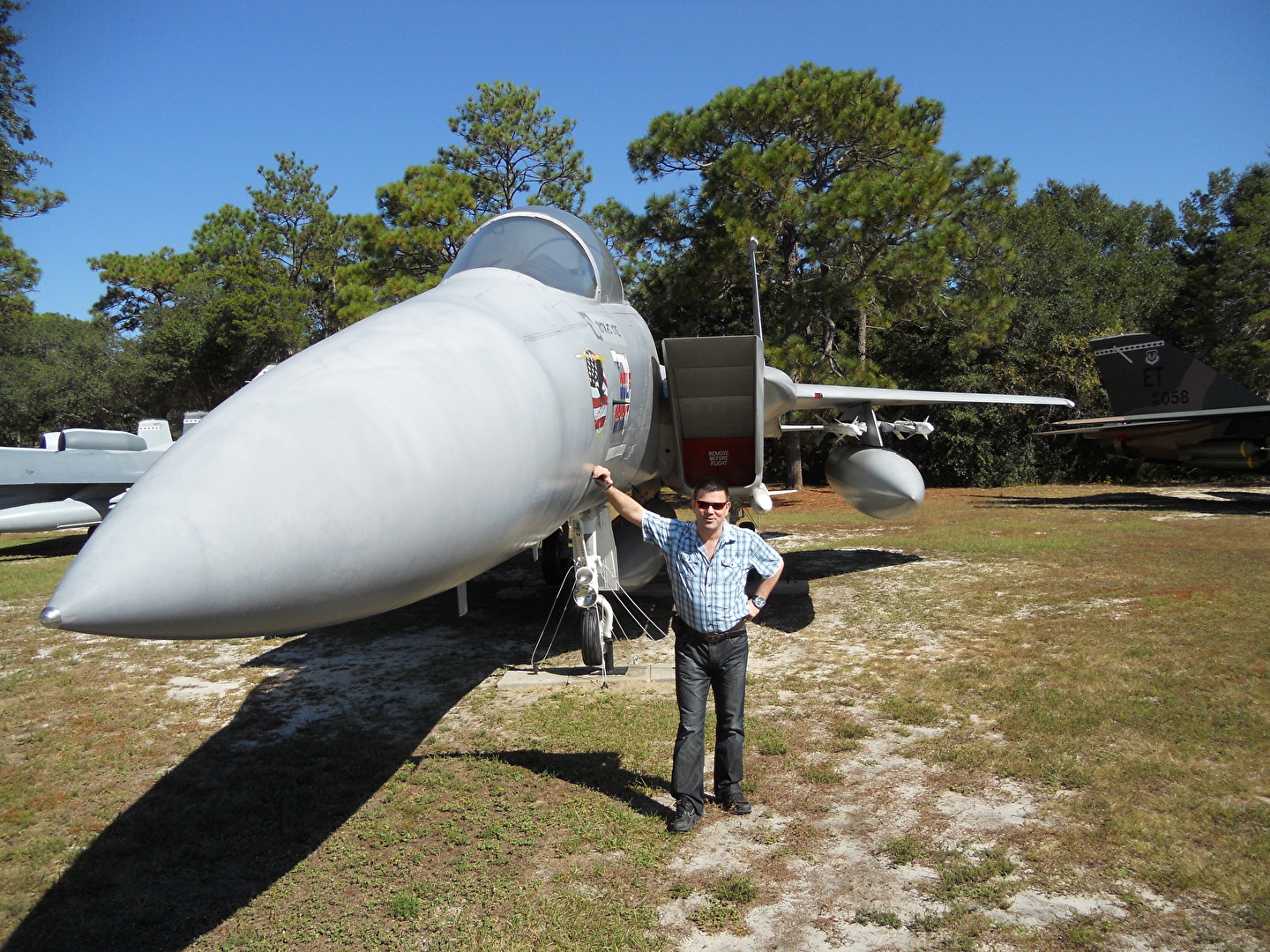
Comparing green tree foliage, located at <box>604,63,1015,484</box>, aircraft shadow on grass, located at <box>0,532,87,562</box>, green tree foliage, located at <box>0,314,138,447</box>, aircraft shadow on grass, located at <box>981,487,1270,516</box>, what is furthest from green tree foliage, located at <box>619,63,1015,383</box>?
green tree foliage, located at <box>0,314,138,447</box>

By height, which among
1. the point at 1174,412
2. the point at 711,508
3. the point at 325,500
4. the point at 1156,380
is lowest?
the point at 711,508

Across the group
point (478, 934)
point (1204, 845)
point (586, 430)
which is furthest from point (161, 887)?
point (1204, 845)

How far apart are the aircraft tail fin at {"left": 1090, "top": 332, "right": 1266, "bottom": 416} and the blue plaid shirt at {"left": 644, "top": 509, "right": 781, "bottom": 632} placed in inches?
627

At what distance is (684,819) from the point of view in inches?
139

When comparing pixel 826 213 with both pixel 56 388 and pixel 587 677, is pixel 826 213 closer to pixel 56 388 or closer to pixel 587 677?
pixel 587 677

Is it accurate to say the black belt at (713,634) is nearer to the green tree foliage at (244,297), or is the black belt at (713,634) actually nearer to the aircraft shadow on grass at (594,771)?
the aircraft shadow on grass at (594,771)

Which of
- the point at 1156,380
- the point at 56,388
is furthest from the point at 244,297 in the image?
the point at 1156,380

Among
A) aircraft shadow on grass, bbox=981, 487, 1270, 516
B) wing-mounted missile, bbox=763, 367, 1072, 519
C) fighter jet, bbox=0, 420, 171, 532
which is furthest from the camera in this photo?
aircraft shadow on grass, bbox=981, 487, 1270, 516

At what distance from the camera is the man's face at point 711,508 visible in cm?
353

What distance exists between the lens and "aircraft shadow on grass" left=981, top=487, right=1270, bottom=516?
1462 cm

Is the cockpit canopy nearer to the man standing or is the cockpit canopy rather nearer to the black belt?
the man standing

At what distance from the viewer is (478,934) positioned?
283 centimetres

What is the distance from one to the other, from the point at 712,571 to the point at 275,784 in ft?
8.96

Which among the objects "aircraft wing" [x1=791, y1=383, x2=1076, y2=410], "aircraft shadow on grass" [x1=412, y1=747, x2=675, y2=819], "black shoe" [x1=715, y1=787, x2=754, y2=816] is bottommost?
"aircraft shadow on grass" [x1=412, y1=747, x2=675, y2=819]
